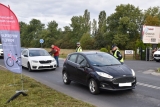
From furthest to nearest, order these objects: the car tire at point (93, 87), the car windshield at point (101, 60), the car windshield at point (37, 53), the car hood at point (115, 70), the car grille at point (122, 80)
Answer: the car windshield at point (37, 53)
the car windshield at point (101, 60)
the car tire at point (93, 87)
the car hood at point (115, 70)
the car grille at point (122, 80)

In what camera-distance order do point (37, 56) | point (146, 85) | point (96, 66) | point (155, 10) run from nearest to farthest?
point (96, 66) → point (146, 85) → point (37, 56) → point (155, 10)

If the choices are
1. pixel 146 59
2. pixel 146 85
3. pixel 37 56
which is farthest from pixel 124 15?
pixel 146 85

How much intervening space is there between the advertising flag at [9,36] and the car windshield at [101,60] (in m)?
2.73

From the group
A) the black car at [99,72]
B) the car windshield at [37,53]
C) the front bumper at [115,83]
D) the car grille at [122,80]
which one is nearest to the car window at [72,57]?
the black car at [99,72]

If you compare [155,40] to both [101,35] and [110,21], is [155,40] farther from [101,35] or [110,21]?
[101,35]

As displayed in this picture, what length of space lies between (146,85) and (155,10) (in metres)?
67.2

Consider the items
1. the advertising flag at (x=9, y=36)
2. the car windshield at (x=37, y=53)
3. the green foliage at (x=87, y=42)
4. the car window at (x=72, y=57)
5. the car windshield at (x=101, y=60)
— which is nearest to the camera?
the advertising flag at (x=9, y=36)

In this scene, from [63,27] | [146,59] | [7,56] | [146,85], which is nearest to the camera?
[7,56]

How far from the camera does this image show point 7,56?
7.30m

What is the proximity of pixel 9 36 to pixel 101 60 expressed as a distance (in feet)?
11.3

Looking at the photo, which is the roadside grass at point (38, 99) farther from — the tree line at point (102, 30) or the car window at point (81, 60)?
the tree line at point (102, 30)

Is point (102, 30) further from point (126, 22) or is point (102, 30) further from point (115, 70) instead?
point (115, 70)

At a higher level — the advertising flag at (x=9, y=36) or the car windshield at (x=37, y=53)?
the advertising flag at (x=9, y=36)

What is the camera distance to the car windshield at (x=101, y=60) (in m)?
8.45
